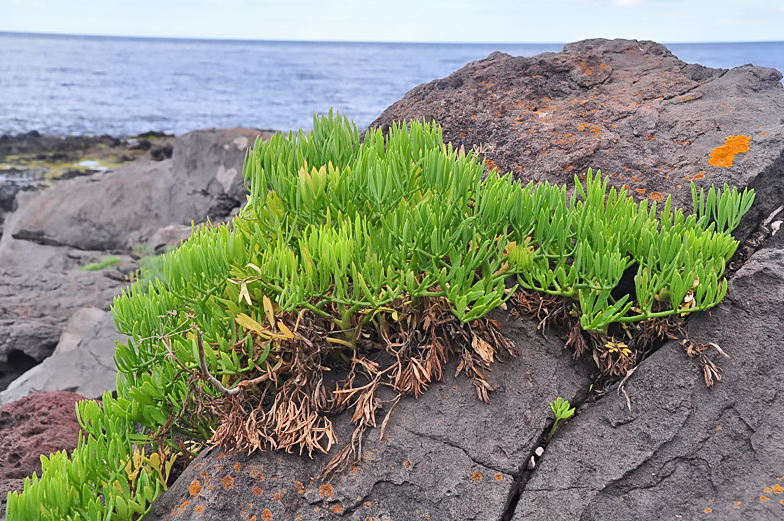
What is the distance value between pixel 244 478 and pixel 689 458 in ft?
6.09

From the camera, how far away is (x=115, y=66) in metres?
116

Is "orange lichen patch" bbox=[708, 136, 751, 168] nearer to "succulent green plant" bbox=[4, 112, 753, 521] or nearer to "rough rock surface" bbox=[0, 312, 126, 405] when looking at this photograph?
"succulent green plant" bbox=[4, 112, 753, 521]

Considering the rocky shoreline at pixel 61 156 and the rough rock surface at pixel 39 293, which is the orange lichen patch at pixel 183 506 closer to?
the rough rock surface at pixel 39 293

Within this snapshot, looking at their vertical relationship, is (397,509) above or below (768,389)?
below

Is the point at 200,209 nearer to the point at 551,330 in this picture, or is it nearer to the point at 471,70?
the point at 471,70

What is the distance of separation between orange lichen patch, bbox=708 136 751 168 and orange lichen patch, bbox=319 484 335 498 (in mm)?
2877

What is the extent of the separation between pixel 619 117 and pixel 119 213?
1089cm

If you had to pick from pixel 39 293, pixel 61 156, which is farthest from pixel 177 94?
pixel 39 293

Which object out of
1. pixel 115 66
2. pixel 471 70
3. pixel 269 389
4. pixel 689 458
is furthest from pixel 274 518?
pixel 115 66

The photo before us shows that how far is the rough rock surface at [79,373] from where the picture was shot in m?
6.04

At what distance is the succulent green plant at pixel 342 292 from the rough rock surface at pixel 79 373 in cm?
348

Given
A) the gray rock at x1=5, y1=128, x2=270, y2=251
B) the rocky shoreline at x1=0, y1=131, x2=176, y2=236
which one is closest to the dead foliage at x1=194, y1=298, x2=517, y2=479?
the gray rock at x1=5, y1=128, x2=270, y2=251

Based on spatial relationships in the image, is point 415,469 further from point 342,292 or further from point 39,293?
point 39,293

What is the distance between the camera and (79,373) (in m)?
6.22
